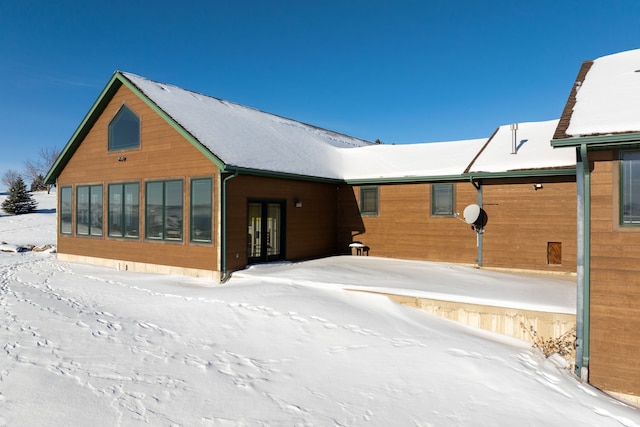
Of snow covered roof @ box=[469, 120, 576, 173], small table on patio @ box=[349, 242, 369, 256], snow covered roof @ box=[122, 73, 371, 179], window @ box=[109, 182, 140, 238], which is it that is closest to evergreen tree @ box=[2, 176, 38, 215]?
window @ box=[109, 182, 140, 238]

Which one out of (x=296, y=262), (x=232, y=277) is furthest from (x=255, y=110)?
(x=232, y=277)

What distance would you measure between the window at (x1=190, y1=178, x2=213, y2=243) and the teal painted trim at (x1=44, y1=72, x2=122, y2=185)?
488cm

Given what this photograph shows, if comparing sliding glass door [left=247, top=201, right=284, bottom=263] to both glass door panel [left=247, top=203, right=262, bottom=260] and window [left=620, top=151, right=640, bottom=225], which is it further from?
window [left=620, top=151, right=640, bottom=225]

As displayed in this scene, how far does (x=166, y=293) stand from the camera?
9.41 m

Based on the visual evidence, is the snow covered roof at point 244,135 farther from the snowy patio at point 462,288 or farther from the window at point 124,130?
the snowy patio at point 462,288

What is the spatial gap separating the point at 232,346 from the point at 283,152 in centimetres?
864

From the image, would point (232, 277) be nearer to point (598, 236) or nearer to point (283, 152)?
point (283, 152)

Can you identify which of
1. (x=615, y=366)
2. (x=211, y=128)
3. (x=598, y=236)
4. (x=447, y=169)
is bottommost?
(x=615, y=366)

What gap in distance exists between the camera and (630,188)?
5.98 metres

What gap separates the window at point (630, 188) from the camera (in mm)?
5953

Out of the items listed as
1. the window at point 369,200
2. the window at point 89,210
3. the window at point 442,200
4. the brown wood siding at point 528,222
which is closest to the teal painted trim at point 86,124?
the window at point 89,210

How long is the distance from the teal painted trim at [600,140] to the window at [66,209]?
15.5m

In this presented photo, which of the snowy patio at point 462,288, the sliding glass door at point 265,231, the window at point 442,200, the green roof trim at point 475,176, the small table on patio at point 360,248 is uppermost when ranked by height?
the green roof trim at point 475,176

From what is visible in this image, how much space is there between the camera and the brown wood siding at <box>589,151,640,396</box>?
19.7 feet
